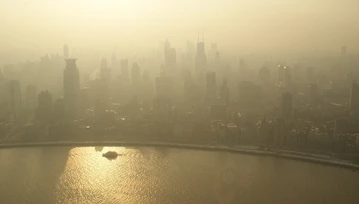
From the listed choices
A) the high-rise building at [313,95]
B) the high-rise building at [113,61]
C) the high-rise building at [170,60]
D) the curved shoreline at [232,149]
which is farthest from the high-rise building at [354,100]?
the high-rise building at [113,61]

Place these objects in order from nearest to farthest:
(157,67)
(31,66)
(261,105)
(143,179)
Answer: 1. (143,179)
2. (261,105)
3. (31,66)
4. (157,67)

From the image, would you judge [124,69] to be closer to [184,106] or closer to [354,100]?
[184,106]

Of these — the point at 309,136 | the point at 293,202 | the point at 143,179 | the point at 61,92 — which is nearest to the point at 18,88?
the point at 61,92

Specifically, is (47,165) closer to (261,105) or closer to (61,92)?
(61,92)

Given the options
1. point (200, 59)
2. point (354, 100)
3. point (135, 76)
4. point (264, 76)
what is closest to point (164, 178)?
point (354, 100)

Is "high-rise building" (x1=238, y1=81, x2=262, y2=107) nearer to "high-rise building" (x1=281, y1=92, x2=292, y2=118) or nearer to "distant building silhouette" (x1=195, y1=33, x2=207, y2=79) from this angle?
"high-rise building" (x1=281, y1=92, x2=292, y2=118)

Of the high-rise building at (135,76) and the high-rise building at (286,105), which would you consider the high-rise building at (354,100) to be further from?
the high-rise building at (135,76)
